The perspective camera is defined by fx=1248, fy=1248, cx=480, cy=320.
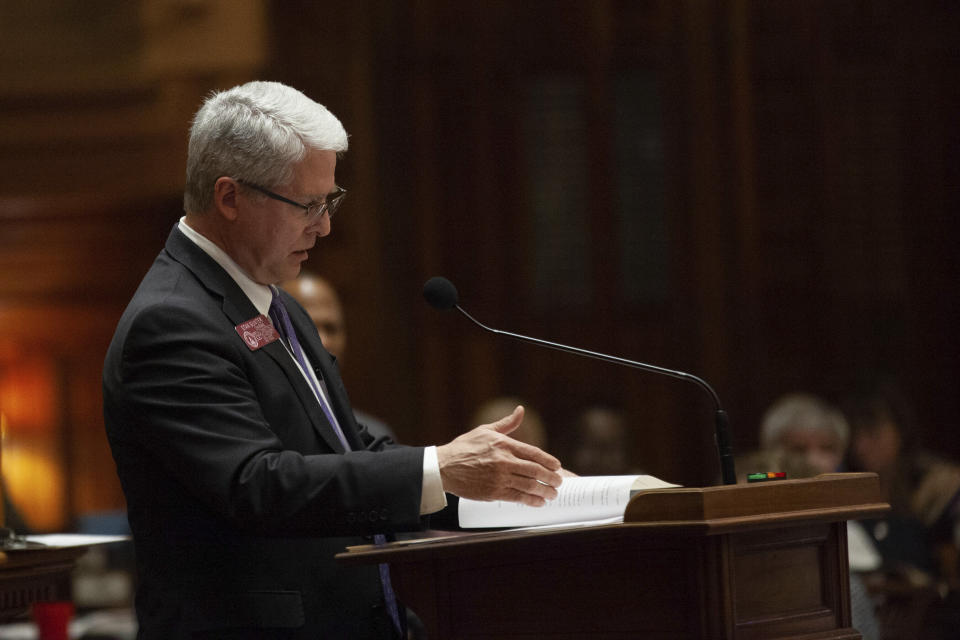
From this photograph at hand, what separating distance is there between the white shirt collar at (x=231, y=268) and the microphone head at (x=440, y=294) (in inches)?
12.0

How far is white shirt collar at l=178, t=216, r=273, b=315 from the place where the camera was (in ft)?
7.34

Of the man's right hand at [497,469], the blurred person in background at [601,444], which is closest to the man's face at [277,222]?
the man's right hand at [497,469]

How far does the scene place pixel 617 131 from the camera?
7.09m

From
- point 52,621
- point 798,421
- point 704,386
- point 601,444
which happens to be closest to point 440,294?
point 704,386

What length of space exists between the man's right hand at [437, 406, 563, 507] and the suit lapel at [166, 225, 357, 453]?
29 cm

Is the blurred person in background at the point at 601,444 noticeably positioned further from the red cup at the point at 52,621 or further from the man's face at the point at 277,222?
the man's face at the point at 277,222

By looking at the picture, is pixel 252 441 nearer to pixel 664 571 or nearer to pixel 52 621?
pixel 664 571

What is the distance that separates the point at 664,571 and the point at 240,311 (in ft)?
2.82

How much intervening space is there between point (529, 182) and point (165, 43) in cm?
213

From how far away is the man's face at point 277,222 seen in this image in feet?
7.35

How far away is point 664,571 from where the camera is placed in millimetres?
1803

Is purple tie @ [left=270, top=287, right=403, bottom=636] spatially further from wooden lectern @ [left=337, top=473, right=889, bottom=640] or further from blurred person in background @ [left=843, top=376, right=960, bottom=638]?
blurred person in background @ [left=843, top=376, right=960, bottom=638]

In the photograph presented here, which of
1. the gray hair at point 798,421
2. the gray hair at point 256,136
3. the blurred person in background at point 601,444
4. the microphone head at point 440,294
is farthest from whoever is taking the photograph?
the blurred person in background at point 601,444

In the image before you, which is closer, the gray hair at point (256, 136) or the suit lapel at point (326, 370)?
the gray hair at point (256, 136)
